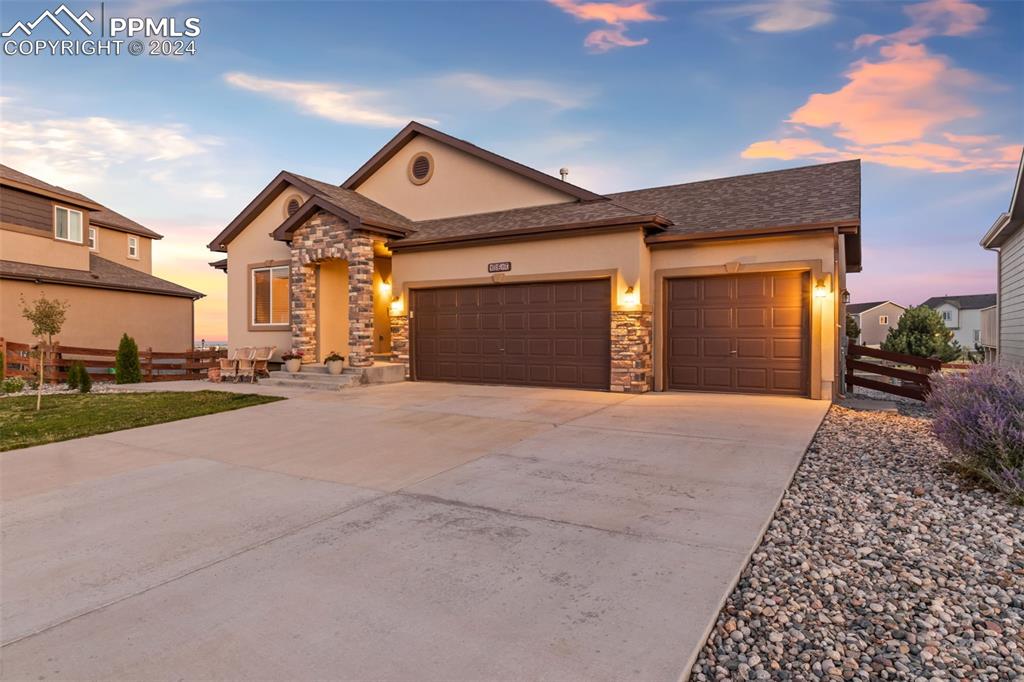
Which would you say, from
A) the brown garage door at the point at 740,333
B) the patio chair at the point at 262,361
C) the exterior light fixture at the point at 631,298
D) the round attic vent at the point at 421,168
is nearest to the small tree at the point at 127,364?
the patio chair at the point at 262,361

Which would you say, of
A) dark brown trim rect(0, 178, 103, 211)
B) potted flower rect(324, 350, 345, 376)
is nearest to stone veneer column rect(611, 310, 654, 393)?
potted flower rect(324, 350, 345, 376)

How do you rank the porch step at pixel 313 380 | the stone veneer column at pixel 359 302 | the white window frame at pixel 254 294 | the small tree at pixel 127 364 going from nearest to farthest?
the porch step at pixel 313 380, the stone veneer column at pixel 359 302, the small tree at pixel 127 364, the white window frame at pixel 254 294

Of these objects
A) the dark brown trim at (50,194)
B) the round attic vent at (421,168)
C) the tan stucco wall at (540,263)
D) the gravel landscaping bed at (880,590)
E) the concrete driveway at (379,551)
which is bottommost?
the gravel landscaping bed at (880,590)

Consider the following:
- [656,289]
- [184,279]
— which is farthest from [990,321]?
[184,279]

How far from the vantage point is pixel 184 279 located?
22750 millimetres

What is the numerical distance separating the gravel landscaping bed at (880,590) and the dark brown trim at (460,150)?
9945 mm

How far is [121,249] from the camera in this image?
→ 22.8 metres

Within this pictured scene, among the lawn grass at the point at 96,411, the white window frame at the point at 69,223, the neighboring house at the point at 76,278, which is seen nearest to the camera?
the lawn grass at the point at 96,411

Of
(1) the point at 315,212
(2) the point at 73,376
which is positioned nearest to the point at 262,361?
(1) the point at 315,212

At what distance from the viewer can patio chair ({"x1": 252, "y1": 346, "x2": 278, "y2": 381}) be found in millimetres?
14447

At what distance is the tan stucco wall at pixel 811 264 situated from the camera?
10422 millimetres

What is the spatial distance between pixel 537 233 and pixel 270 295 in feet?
29.3

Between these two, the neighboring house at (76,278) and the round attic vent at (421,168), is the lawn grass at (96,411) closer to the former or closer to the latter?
the neighboring house at (76,278)

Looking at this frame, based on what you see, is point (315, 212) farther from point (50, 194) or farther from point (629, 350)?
point (50, 194)
